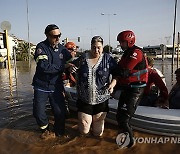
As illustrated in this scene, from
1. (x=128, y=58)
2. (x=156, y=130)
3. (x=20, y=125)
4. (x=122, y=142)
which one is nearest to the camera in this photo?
(x=128, y=58)

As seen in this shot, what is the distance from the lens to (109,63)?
3.76 meters

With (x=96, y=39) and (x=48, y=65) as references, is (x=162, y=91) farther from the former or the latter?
(x=48, y=65)

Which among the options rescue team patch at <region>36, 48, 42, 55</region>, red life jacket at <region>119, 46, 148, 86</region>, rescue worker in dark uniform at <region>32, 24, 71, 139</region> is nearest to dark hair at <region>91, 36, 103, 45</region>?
red life jacket at <region>119, 46, 148, 86</region>

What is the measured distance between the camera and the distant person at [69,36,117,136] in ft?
12.0

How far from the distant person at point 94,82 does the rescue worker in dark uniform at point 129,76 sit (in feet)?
0.77

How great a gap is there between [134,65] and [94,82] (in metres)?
0.69

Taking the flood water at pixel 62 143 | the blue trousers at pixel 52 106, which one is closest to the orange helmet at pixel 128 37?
the blue trousers at pixel 52 106

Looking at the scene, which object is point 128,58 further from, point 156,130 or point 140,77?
point 156,130

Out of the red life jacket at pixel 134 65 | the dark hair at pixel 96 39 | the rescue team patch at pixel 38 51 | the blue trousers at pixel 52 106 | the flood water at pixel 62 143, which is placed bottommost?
the flood water at pixel 62 143

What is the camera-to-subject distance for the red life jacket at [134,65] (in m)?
3.56

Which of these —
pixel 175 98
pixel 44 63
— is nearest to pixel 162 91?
pixel 175 98

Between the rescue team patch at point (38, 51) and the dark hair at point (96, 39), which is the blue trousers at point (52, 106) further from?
the dark hair at point (96, 39)

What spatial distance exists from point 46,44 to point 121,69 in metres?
1.37

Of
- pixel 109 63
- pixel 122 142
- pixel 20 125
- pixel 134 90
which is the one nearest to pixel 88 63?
pixel 109 63
